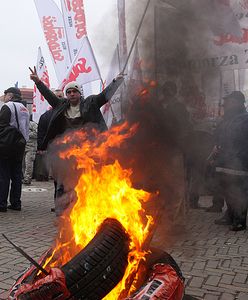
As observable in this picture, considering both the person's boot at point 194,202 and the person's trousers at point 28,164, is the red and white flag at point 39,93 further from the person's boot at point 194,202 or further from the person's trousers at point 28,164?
the person's boot at point 194,202

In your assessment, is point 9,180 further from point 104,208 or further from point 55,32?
point 55,32

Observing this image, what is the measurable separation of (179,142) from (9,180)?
4.02 meters

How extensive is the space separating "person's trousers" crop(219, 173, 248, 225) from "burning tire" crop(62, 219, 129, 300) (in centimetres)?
357

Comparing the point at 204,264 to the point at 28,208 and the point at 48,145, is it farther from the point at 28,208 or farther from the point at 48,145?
the point at 28,208

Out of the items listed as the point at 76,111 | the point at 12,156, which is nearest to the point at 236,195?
the point at 76,111

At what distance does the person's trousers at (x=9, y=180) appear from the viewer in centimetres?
720

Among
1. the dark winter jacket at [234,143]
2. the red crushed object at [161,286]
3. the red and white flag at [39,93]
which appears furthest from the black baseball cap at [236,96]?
the red and white flag at [39,93]

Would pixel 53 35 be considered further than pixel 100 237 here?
Yes

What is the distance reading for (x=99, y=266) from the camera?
2.68 m

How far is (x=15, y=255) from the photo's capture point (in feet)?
15.7

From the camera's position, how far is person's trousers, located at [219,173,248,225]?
19.8 feet

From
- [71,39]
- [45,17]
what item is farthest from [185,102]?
[45,17]

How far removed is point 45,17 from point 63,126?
7287 millimetres

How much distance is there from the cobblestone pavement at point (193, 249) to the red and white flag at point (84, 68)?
2780mm
